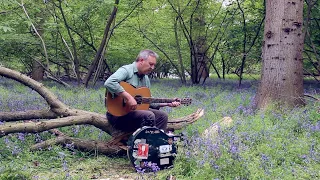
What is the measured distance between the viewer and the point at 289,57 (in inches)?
274

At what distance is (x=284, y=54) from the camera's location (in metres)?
6.95

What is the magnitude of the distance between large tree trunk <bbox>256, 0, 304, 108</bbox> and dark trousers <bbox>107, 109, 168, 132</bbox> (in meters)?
2.65

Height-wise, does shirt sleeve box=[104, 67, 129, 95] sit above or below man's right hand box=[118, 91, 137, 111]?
above

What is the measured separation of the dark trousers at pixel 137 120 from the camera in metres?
4.82

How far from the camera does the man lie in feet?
15.5

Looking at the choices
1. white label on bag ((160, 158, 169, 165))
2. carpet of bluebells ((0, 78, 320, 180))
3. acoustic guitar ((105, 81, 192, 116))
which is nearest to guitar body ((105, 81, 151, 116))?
acoustic guitar ((105, 81, 192, 116))

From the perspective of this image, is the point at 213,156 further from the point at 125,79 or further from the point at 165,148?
the point at 125,79

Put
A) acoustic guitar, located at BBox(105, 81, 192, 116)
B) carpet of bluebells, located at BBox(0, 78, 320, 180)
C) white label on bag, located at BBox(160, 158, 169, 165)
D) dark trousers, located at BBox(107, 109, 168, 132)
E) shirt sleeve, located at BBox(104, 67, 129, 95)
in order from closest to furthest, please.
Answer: carpet of bluebells, located at BBox(0, 78, 320, 180), white label on bag, located at BBox(160, 158, 169, 165), shirt sleeve, located at BBox(104, 67, 129, 95), dark trousers, located at BBox(107, 109, 168, 132), acoustic guitar, located at BBox(105, 81, 192, 116)

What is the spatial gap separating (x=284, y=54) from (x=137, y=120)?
138 inches

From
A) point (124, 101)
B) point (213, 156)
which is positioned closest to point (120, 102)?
point (124, 101)

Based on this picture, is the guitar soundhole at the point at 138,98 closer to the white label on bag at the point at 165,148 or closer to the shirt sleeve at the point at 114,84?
the shirt sleeve at the point at 114,84

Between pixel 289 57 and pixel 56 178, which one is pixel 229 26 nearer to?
pixel 289 57

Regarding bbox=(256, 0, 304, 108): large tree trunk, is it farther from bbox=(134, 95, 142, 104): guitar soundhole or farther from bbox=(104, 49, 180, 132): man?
bbox=(134, 95, 142, 104): guitar soundhole

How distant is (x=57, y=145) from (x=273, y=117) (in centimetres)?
351
